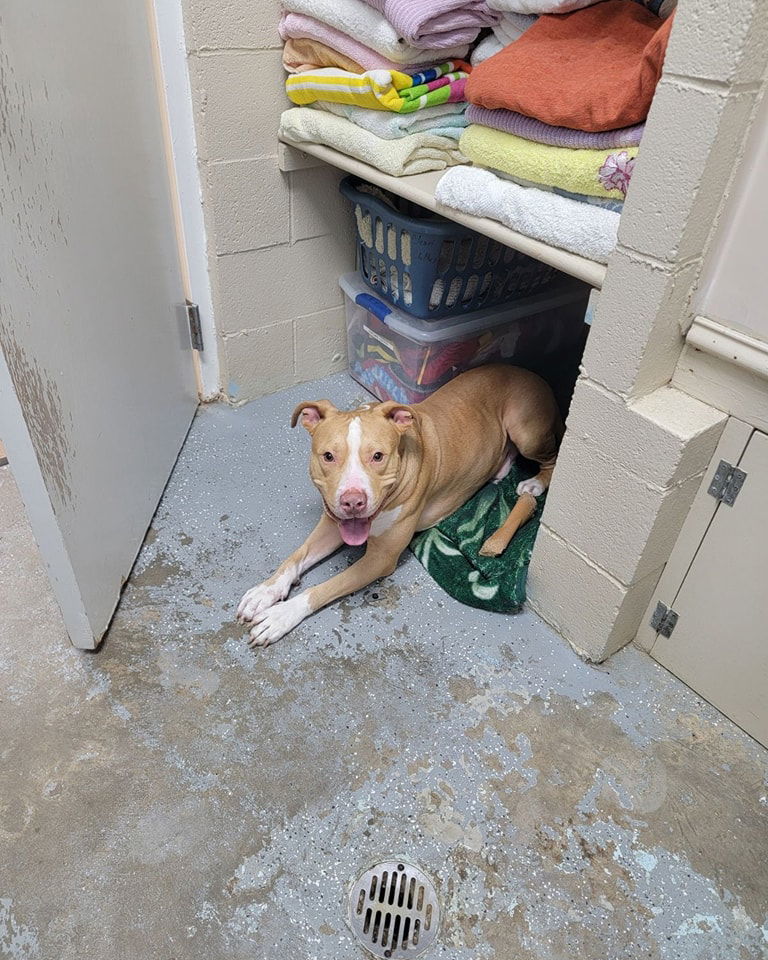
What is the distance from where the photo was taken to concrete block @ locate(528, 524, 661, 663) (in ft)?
4.65

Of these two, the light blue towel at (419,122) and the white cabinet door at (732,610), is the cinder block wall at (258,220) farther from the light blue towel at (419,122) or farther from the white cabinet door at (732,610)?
the white cabinet door at (732,610)

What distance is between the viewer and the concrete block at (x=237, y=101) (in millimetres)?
1713

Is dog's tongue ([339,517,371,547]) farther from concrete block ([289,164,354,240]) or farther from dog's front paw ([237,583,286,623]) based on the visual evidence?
concrete block ([289,164,354,240])

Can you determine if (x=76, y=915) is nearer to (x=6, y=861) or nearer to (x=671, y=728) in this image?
(x=6, y=861)

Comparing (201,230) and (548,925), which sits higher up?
(201,230)

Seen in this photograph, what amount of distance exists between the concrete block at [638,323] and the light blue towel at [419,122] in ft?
2.21

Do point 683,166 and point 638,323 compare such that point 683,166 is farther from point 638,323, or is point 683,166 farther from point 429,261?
point 429,261

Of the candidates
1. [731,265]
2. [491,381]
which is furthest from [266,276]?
[731,265]

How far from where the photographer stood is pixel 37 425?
1.19m

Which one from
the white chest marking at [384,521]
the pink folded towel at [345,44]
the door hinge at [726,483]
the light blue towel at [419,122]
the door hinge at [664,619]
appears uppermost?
the pink folded towel at [345,44]

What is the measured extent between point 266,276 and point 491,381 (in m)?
0.79

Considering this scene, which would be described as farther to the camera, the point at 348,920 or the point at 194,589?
the point at 194,589

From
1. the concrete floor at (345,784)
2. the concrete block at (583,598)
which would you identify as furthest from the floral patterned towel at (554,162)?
the concrete floor at (345,784)

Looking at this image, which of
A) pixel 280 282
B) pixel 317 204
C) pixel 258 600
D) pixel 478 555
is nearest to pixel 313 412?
pixel 258 600
